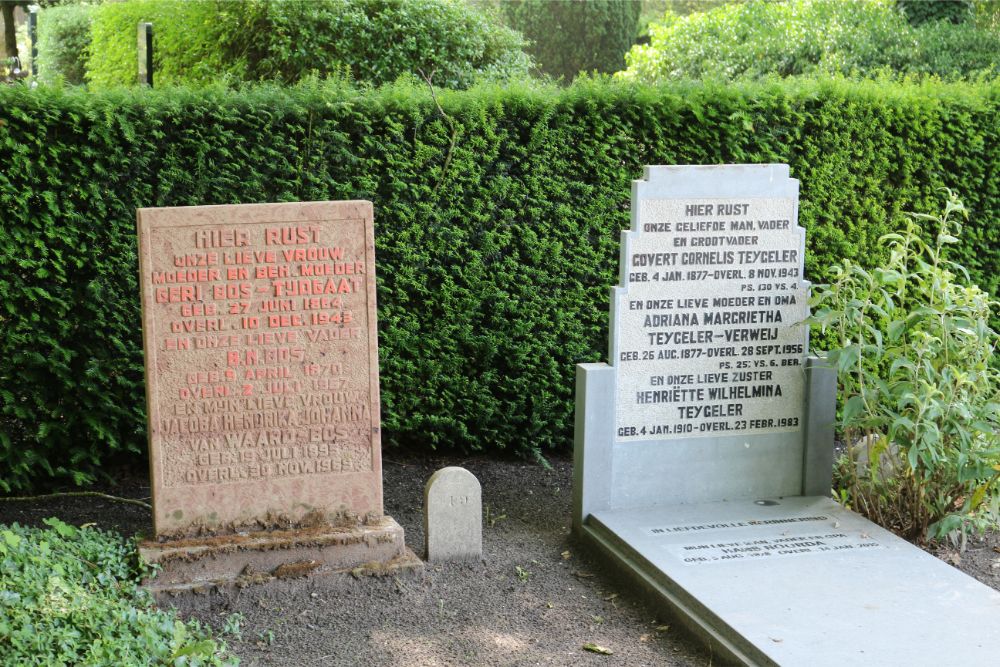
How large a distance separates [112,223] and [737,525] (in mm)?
3682

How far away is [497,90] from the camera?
21.1 feet

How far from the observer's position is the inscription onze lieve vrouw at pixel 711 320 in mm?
5496

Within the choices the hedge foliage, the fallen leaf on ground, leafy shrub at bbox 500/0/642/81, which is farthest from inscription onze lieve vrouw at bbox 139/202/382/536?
A: leafy shrub at bbox 500/0/642/81

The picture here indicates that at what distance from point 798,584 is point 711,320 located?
4.97ft

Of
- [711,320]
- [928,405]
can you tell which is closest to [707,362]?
[711,320]

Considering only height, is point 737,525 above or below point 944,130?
below

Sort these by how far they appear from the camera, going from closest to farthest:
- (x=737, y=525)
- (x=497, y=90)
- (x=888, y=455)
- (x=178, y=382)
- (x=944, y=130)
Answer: (x=178, y=382)
(x=737, y=525)
(x=888, y=455)
(x=497, y=90)
(x=944, y=130)

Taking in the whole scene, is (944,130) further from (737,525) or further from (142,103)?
(142,103)

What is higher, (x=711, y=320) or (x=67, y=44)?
(x=67, y=44)

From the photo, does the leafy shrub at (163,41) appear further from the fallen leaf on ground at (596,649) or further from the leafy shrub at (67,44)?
the fallen leaf on ground at (596,649)

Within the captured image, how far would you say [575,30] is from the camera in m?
22.8

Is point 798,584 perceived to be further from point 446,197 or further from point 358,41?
point 358,41

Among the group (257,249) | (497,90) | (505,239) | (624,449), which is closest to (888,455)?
(624,449)

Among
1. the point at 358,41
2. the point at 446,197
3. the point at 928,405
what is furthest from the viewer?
the point at 358,41
